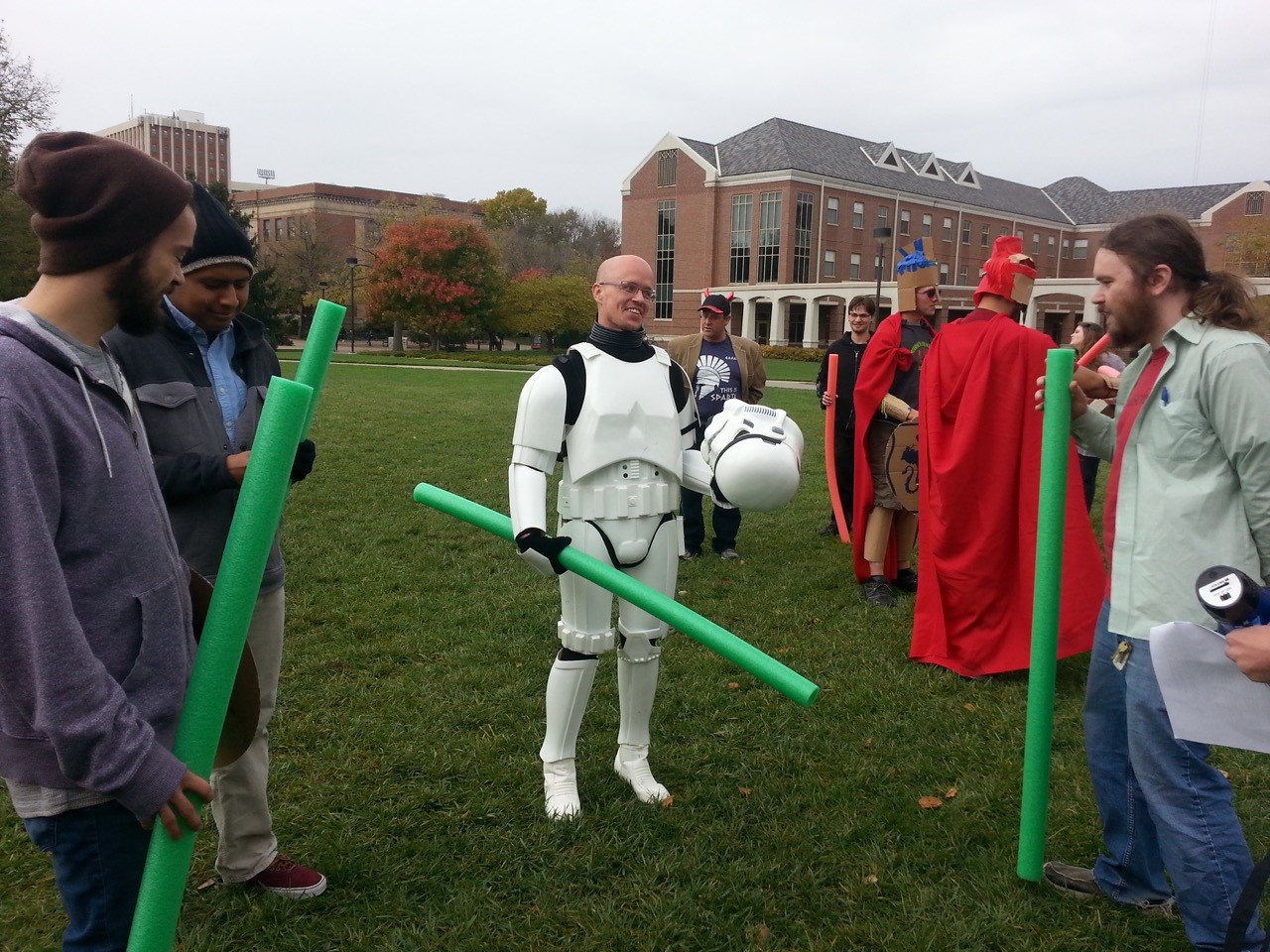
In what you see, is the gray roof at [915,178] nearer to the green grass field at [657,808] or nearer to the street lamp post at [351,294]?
the street lamp post at [351,294]

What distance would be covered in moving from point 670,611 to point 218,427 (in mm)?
1414

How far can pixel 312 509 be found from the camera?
29.1ft

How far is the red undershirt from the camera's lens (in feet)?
8.92

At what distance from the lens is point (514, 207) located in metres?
78.6

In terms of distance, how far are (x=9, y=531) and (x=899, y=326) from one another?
19.4ft

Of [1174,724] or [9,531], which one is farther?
[1174,724]

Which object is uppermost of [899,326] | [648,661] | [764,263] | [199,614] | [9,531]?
[764,263]

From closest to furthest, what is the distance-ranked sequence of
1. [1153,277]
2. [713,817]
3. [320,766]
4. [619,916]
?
1. [1153,277]
2. [619,916]
3. [713,817]
4. [320,766]

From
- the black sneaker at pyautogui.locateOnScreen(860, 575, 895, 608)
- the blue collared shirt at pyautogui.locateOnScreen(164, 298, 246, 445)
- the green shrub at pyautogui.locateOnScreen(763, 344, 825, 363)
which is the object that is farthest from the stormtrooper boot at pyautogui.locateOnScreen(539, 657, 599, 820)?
the green shrub at pyautogui.locateOnScreen(763, 344, 825, 363)

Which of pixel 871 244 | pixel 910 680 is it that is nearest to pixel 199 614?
pixel 910 680

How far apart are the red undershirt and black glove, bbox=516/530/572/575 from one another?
5.50ft

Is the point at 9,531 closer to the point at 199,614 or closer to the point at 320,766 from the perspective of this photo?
the point at 199,614

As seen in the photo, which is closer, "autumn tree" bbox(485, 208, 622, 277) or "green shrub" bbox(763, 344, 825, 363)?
"green shrub" bbox(763, 344, 825, 363)

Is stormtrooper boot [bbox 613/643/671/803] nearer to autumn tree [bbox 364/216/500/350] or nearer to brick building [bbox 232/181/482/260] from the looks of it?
autumn tree [bbox 364/216/500/350]
